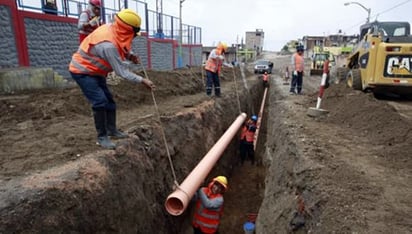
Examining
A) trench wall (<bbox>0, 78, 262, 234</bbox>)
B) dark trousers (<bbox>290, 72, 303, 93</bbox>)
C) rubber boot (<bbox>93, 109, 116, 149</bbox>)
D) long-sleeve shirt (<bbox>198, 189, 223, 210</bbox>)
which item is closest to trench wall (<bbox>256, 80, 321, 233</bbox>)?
long-sleeve shirt (<bbox>198, 189, 223, 210</bbox>)

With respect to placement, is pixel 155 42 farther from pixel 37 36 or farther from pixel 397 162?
pixel 397 162

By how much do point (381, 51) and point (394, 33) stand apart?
2044mm

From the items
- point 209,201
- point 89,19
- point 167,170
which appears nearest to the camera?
point 209,201

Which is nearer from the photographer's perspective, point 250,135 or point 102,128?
point 102,128

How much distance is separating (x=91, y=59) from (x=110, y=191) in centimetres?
170

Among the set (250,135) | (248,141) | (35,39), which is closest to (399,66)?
(250,135)

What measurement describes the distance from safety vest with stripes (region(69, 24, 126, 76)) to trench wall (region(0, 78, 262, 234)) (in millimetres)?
1126

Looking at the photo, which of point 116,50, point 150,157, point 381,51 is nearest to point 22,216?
point 116,50

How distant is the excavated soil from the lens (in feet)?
9.23

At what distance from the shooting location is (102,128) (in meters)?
4.29

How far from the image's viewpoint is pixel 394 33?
32.1ft

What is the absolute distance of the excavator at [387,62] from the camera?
8.33m

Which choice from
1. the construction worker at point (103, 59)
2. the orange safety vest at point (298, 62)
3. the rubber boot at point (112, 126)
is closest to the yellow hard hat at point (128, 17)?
the construction worker at point (103, 59)

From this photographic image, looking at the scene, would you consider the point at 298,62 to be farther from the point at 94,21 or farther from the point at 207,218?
the point at 207,218
